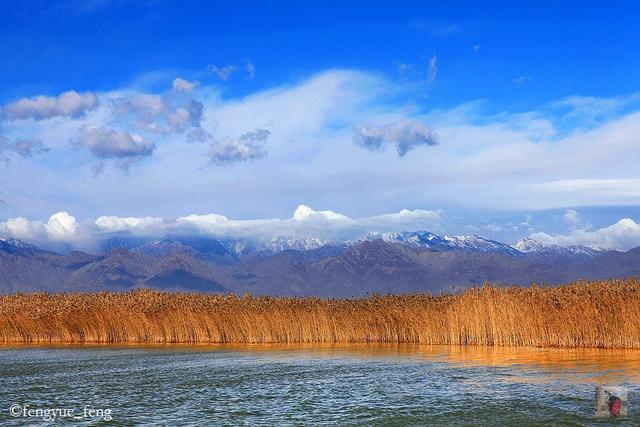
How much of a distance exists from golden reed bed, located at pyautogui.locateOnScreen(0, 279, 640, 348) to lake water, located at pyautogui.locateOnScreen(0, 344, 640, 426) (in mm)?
1927

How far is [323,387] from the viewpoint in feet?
71.1

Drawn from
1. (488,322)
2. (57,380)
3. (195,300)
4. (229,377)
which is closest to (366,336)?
(488,322)

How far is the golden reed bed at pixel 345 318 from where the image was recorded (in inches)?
1292

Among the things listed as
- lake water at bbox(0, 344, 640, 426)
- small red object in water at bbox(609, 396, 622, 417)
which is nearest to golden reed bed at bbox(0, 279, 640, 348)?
lake water at bbox(0, 344, 640, 426)

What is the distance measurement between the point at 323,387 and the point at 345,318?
18.6 meters

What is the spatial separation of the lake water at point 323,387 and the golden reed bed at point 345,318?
75.9 inches

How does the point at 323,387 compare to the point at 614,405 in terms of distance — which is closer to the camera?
the point at 614,405

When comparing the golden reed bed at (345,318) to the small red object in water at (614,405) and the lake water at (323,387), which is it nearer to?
the lake water at (323,387)

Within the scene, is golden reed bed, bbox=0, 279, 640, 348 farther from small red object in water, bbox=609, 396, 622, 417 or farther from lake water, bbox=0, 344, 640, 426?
small red object in water, bbox=609, 396, 622, 417

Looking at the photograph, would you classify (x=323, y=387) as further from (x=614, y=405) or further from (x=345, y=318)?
(x=345, y=318)

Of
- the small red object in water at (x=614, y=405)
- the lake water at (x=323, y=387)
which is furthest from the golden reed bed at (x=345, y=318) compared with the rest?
the small red object in water at (x=614, y=405)

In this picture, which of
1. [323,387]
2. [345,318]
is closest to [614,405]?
[323,387]

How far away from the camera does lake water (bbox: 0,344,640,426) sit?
17.1m

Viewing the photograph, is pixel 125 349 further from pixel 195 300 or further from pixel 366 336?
pixel 366 336
